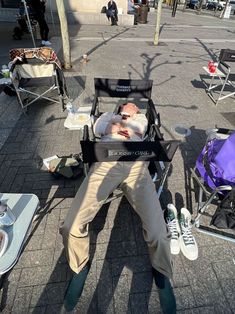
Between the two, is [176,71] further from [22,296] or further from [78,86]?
[22,296]

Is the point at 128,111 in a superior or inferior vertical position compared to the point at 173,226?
superior

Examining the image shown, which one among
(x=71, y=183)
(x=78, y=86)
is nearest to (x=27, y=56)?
(x=78, y=86)

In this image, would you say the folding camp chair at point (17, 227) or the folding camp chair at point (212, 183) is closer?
the folding camp chair at point (17, 227)

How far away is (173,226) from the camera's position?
8.71ft

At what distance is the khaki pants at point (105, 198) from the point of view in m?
2.04

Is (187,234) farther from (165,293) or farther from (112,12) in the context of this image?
(112,12)

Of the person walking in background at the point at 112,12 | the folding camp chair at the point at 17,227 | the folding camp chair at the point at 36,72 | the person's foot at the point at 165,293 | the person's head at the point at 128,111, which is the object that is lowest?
the person walking in background at the point at 112,12

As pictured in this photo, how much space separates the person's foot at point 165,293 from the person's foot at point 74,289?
0.66 m

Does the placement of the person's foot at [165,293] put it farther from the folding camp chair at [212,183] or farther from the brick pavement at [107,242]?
the folding camp chair at [212,183]

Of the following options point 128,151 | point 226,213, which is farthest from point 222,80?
point 128,151

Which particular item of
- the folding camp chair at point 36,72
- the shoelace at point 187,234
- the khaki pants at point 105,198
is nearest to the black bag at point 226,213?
the shoelace at point 187,234

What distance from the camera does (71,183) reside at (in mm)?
3236

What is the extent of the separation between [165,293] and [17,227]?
140 centimetres

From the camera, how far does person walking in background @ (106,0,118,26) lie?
46.5ft
